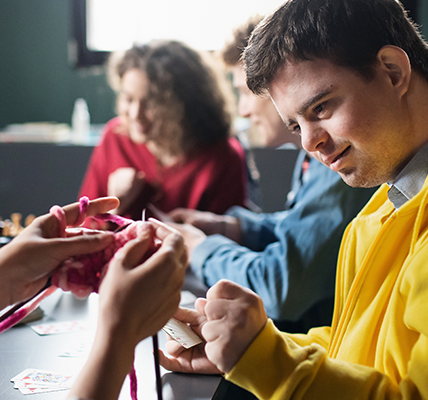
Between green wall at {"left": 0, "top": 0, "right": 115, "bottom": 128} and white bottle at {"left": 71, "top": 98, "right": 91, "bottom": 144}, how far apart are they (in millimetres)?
194

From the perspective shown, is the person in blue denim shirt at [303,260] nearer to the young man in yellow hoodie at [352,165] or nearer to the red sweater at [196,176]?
the young man in yellow hoodie at [352,165]

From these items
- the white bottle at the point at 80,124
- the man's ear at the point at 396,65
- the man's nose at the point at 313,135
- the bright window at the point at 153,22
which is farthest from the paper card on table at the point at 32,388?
the bright window at the point at 153,22

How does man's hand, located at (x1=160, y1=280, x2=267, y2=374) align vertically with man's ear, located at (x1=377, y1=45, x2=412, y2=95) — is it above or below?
below

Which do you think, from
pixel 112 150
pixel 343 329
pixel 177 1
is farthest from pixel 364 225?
pixel 177 1

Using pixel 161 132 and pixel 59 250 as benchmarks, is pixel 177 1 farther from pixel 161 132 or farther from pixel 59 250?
pixel 59 250

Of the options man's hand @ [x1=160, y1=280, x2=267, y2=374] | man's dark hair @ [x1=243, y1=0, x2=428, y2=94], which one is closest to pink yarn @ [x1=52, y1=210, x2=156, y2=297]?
man's hand @ [x1=160, y1=280, x2=267, y2=374]

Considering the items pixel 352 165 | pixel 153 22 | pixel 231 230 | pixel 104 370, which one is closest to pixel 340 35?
pixel 352 165

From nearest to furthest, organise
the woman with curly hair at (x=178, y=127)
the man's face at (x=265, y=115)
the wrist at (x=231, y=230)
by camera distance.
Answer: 1. the man's face at (x=265, y=115)
2. the wrist at (x=231, y=230)
3. the woman with curly hair at (x=178, y=127)

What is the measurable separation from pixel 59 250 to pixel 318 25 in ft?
1.68

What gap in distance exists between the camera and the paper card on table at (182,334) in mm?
700

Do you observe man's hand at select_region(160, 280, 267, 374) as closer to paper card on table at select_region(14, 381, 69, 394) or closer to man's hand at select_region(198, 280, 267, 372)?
man's hand at select_region(198, 280, 267, 372)

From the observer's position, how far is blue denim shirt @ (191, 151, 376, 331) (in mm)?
Result: 1046

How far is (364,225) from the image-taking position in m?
0.82

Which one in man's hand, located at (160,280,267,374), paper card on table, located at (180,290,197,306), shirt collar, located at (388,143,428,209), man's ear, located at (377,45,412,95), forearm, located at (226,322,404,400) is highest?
man's ear, located at (377,45,412,95)
